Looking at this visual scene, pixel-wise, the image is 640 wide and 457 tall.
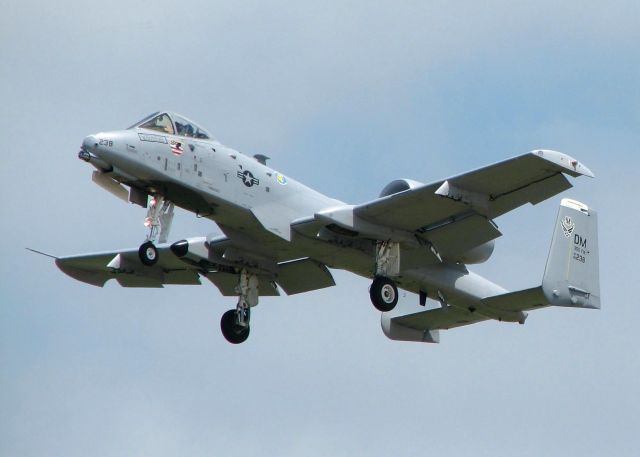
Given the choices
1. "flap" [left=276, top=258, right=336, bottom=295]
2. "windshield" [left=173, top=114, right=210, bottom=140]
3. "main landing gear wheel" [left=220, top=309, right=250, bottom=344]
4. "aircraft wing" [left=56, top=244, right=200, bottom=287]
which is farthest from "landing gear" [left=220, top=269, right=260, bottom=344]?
"windshield" [left=173, top=114, right=210, bottom=140]

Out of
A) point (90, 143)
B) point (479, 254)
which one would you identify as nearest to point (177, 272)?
point (90, 143)

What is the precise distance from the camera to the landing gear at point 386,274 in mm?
42938

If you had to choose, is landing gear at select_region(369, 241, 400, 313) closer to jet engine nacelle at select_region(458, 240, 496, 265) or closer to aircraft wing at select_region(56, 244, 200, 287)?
jet engine nacelle at select_region(458, 240, 496, 265)

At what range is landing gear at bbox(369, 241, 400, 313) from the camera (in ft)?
141

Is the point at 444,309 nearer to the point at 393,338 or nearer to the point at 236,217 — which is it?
the point at 393,338

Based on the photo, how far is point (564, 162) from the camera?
39.6 m

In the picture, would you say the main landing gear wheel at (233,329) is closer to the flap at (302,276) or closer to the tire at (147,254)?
the flap at (302,276)

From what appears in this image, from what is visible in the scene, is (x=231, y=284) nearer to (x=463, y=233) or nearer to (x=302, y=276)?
(x=302, y=276)

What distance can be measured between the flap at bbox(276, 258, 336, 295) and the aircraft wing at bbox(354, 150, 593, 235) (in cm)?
424

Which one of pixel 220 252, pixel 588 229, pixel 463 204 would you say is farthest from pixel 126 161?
pixel 588 229

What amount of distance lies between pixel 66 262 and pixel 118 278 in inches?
64.4

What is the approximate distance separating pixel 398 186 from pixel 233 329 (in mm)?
6643

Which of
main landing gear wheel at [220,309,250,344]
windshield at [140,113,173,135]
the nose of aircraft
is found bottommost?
main landing gear wheel at [220,309,250,344]

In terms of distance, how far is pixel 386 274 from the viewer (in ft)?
142
